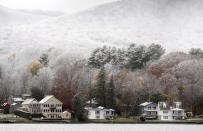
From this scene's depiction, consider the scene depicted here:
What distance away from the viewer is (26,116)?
98438 mm

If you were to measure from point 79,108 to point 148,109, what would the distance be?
15.2 m

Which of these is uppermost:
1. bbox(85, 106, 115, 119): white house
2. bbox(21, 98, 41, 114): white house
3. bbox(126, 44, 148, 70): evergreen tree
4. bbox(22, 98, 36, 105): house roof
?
bbox(126, 44, 148, 70): evergreen tree

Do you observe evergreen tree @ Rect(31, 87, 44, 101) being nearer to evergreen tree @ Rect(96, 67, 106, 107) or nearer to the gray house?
evergreen tree @ Rect(96, 67, 106, 107)

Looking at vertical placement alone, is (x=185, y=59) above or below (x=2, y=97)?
above

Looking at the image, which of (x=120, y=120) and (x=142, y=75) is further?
(x=142, y=75)

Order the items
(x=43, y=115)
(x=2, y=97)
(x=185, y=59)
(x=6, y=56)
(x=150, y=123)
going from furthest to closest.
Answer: (x=6, y=56)
(x=185, y=59)
(x=2, y=97)
(x=43, y=115)
(x=150, y=123)

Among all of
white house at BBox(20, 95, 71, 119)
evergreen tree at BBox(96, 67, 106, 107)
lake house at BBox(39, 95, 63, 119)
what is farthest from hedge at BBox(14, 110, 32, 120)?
evergreen tree at BBox(96, 67, 106, 107)

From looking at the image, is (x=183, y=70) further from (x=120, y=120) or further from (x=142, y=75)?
(x=120, y=120)

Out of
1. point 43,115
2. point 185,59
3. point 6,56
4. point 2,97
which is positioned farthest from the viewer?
point 6,56

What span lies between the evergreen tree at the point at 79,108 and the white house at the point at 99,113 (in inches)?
240

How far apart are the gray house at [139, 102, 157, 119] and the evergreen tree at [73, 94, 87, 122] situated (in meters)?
12.7

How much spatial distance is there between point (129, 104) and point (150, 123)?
14.7 meters

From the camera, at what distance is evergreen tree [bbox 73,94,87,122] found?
Answer: 93.6 metres

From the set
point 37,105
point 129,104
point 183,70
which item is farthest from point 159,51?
point 37,105
